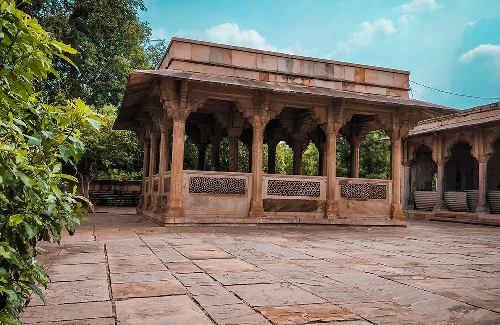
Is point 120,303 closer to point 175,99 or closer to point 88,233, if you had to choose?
point 88,233

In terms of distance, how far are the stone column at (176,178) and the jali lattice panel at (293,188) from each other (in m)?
2.52

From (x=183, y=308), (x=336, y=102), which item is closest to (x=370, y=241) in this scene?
(x=336, y=102)

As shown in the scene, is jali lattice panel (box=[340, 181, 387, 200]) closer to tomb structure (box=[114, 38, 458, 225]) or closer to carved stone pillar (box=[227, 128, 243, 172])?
tomb structure (box=[114, 38, 458, 225])

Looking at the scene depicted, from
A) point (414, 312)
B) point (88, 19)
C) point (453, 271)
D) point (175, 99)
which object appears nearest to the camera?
point (414, 312)

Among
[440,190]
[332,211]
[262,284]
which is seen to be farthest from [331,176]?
[440,190]

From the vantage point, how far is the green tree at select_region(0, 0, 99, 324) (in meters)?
1.72

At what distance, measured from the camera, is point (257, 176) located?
11.6m

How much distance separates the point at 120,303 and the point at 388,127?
37.7ft

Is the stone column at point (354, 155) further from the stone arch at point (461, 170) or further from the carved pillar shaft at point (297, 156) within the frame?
the stone arch at point (461, 170)

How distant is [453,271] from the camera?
512 centimetres

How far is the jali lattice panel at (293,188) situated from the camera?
39.0 feet

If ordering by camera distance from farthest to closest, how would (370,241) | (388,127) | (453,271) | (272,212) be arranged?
(388,127) → (272,212) → (370,241) → (453,271)

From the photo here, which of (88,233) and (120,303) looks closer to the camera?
(120,303)

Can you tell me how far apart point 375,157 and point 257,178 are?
749 inches
